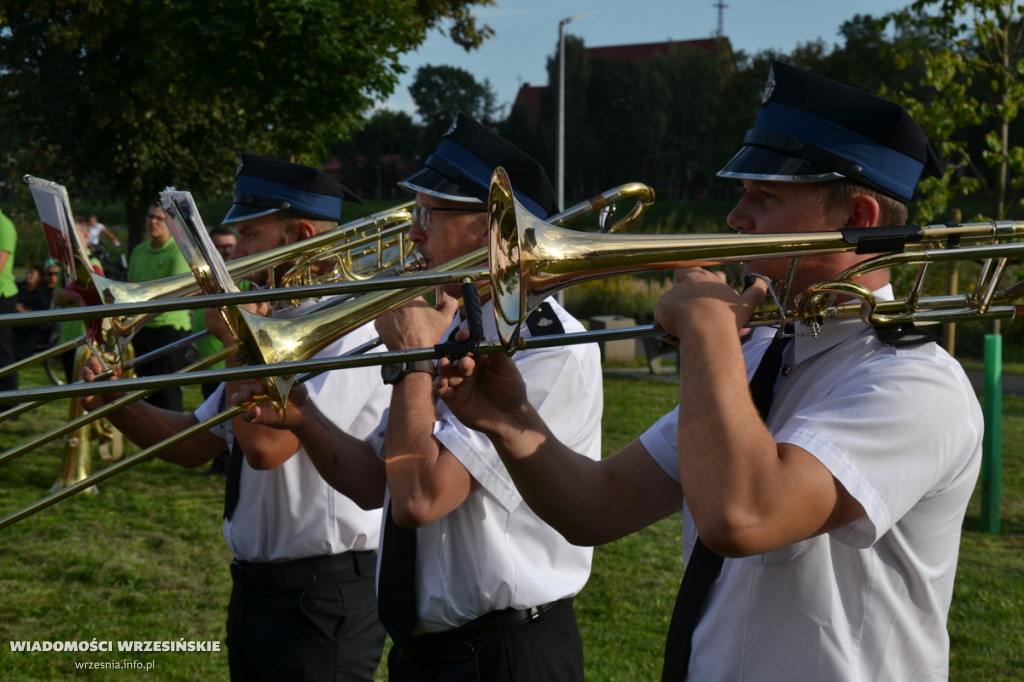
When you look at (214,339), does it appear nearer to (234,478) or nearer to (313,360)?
(234,478)

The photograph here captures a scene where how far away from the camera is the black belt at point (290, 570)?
3.03 m

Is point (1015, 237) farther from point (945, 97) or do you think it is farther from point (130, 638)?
point (945, 97)

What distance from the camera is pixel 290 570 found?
3.04 m

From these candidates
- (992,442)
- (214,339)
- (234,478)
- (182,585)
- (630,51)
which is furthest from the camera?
(630,51)

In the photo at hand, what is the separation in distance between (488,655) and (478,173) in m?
1.22

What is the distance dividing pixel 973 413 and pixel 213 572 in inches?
184

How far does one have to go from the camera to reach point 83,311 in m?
1.60

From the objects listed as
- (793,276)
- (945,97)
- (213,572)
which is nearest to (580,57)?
(945,97)

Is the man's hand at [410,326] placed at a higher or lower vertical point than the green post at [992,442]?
higher

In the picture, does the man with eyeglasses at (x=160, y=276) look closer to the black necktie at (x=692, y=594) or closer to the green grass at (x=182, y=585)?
the green grass at (x=182, y=585)

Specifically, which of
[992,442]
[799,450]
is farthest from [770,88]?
[992,442]

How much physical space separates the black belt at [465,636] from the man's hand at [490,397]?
2.17 ft

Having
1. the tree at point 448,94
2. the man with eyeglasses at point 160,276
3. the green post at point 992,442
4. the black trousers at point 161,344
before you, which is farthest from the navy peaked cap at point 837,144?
the tree at point 448,94

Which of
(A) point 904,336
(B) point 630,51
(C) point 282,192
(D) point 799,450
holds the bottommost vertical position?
(D) point 799,450
